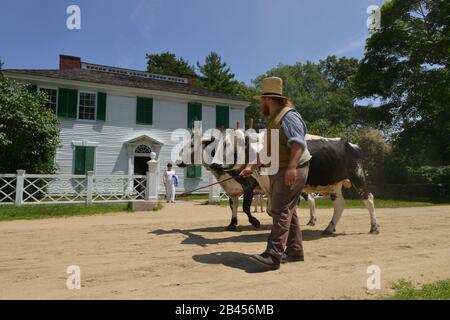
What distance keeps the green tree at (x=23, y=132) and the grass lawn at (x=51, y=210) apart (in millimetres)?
3848

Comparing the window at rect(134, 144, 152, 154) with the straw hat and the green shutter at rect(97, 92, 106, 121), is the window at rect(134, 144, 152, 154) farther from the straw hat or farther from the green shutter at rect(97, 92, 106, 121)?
the straw hat

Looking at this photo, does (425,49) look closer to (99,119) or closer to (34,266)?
(99,119)

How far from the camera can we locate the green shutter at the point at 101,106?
69.6 feet

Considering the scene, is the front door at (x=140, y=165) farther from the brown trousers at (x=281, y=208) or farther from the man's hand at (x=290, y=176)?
the man's hand at (x=290, y=176)

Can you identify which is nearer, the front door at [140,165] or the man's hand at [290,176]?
the man's hand at [290,176]

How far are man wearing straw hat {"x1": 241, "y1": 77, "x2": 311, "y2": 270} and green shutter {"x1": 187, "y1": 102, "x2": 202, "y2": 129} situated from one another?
18893mm

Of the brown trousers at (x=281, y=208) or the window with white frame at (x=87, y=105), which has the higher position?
the window with white frame at (x=87, y=105)

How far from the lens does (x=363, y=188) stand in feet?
25.4

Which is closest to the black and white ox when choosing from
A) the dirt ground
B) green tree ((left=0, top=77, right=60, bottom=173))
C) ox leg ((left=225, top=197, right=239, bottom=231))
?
ox leg ((left=225, top=197, right=239, bottom=231))

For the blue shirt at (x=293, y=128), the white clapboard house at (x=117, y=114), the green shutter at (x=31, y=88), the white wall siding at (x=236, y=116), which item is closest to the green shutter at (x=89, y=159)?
the white clapboard house at (x=117, y=114)

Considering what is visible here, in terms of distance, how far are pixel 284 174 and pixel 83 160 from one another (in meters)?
18.0

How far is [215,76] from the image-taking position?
4738cm

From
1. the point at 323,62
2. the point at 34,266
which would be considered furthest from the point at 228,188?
the point at 323,62

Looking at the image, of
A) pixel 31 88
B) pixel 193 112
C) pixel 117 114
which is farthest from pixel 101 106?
pixel 193 112
